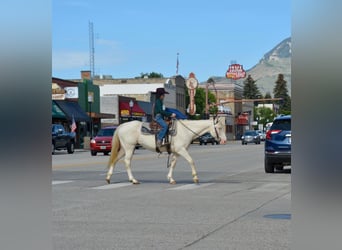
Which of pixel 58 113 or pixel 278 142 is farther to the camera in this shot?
pixel 58 113

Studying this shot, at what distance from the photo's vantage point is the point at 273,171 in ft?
→ 74.3

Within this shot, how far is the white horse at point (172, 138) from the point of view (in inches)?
682

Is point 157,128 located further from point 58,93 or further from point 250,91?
point 250,91

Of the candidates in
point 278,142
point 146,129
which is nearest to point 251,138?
point 278,142

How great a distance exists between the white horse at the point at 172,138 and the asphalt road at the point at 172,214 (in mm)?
590

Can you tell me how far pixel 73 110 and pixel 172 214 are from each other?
51.6 metres

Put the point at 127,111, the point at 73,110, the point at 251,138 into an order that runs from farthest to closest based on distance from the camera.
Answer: the point at 251,138 < the point at 127,111 < the point at 73,110

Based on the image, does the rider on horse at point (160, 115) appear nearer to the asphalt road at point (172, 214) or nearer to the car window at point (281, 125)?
the asphalt road at point (172, 214)

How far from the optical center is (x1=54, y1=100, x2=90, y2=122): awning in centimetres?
5919

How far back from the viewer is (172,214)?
11.0 m

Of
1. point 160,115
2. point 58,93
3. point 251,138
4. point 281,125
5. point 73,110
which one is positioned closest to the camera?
point 160,115

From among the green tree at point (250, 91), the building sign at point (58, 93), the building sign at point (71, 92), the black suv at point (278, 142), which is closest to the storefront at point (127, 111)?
the building sign at point (71, 92)

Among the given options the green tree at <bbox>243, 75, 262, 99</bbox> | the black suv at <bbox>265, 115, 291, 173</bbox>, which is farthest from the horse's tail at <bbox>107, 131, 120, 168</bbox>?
the green tree at <bbox>243, 75, 262, 99</bbox>
